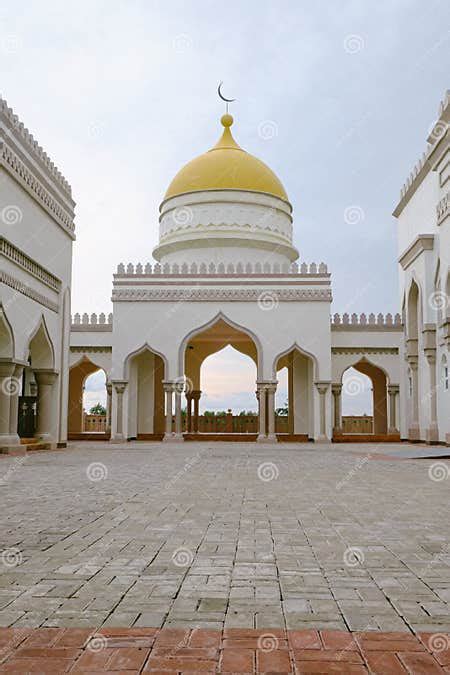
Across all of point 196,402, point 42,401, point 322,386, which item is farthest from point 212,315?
point 42,401

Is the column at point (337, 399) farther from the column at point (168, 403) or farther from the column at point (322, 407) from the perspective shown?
the column at point (168, 403)

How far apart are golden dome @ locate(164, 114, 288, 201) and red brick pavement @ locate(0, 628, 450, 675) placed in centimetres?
2322

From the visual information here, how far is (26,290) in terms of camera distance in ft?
46.4

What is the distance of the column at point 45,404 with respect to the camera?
1593 centimetres

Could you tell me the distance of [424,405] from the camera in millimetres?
19938

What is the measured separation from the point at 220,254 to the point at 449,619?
2206 centimetres

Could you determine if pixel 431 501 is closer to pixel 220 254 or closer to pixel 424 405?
pixel 424 405

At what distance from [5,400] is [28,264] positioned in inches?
116

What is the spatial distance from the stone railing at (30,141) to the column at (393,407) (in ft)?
40.8

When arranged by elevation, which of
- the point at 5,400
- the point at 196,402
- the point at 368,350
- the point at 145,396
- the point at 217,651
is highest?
the point at 368,350

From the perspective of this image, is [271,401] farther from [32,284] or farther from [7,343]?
[7,343]

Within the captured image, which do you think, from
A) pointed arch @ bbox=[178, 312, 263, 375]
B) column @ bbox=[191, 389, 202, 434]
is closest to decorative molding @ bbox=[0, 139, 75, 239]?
pointed arch @ bbox=[178, 312, 263, 375]

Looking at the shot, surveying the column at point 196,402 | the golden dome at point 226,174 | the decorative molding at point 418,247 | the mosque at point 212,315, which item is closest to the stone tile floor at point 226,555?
the mosque at point 212,315

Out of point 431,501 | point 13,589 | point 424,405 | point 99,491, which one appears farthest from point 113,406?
point 13,589
